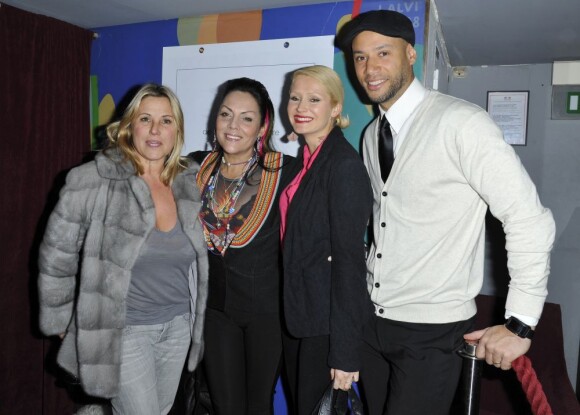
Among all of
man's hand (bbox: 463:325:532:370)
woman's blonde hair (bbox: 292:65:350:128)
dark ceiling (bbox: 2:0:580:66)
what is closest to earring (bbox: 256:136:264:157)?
woman's blonde hair (bbox: 292:65:350:128)

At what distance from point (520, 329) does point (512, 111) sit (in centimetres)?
236

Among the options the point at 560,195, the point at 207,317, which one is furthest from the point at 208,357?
the point at 560,195

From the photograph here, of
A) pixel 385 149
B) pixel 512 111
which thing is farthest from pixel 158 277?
pixel 512 111

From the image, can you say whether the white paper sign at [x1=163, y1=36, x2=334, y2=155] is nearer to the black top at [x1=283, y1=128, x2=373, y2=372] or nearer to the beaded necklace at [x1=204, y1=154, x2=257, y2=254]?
the beaded necklace at [x1=204, y1=154, x2=257, y2=254]

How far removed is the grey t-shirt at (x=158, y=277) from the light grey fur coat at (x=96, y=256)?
0.03 metres

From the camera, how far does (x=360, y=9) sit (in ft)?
6.72

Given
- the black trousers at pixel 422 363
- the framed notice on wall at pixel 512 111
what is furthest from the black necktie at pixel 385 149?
the framed notice on wall at pixel 512 111

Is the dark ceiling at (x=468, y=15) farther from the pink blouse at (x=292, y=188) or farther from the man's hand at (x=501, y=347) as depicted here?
the man's hand at (x=501, y=347)

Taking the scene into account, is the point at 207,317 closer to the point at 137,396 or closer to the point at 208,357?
the point at 208,357

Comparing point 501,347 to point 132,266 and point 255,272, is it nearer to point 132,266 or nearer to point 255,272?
point 255,272

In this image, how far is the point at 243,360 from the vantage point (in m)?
1.87

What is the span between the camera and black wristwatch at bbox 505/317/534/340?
136 centimetres

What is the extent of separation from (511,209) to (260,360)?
3.36ft

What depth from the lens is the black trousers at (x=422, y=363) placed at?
153cm
